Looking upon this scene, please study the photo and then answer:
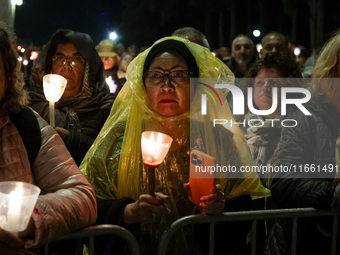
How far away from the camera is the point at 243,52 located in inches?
211

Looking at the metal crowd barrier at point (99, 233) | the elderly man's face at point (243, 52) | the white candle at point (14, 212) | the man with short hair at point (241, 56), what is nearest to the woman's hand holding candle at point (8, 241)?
the white candle at point (14, 212)

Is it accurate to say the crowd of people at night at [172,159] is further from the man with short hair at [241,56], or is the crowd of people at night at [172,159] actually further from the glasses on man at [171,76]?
the man with short hair at [241,56]

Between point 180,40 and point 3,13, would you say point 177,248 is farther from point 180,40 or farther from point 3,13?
point 3,13

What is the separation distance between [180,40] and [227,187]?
1.02 meters

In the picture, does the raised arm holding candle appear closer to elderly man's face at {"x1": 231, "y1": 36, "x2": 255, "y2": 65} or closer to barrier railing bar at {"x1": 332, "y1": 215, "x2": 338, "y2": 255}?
barrier railing bar at {"x1": 332, "y1": 215, "x2": 338, "y2": 255}

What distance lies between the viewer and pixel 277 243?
263 centimetres

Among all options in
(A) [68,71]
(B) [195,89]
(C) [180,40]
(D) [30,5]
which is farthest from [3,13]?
(D) [30,5]

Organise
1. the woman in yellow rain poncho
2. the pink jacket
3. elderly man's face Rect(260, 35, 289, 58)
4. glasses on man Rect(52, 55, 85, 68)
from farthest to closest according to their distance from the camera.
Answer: elderly man's face Rect(260, 35, 289, 58), glasses on man Rect(52, 55, 85, 68), the woman in yellow rain poncho, the pink jacket

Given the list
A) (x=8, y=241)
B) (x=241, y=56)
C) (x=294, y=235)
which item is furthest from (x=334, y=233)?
(x=241, y=56)

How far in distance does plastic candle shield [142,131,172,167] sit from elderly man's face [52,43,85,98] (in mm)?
1795

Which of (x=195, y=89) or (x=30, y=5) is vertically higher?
(x=30, y=5)

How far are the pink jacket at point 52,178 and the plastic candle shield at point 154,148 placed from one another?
1.19 feet

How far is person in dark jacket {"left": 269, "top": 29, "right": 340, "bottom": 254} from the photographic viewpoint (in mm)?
2275

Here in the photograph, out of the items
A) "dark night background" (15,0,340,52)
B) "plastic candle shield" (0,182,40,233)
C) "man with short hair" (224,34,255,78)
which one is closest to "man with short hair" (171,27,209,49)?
"man with short hair" (224,34,255,78)
